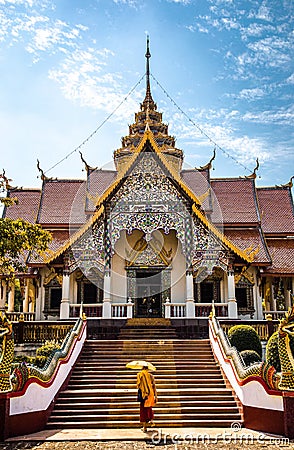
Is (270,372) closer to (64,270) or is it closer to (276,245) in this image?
(64,270)

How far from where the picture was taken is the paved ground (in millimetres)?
7141

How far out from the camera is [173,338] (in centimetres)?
1384

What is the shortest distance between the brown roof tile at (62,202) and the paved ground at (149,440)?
437 inches

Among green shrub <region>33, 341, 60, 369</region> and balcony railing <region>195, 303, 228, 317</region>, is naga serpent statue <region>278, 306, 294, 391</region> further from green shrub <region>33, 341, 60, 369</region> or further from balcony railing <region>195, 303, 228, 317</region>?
balcony railing <region>195, 303, 228, 317</region>

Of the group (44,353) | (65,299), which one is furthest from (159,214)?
(44,353)

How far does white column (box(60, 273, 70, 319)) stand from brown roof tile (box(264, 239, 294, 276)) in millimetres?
6726

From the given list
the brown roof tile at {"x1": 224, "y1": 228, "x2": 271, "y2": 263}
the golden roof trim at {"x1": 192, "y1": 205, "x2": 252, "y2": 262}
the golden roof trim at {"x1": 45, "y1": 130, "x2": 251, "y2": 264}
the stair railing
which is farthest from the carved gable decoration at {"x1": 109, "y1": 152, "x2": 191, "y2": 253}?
the stair railing

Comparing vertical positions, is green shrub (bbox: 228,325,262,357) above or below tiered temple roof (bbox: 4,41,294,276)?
below

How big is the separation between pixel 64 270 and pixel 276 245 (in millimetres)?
8278

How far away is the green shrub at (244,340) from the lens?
12.3 metres

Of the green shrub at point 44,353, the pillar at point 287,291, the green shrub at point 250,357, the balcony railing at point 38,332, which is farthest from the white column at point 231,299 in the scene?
the green shrub at point 44,353

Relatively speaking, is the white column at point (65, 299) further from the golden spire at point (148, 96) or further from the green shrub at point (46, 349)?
the golden spire at point (148, 96)

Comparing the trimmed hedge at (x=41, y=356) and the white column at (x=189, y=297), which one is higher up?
the white column at (x=189, y=297)

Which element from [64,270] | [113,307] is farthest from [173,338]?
[64,270]
